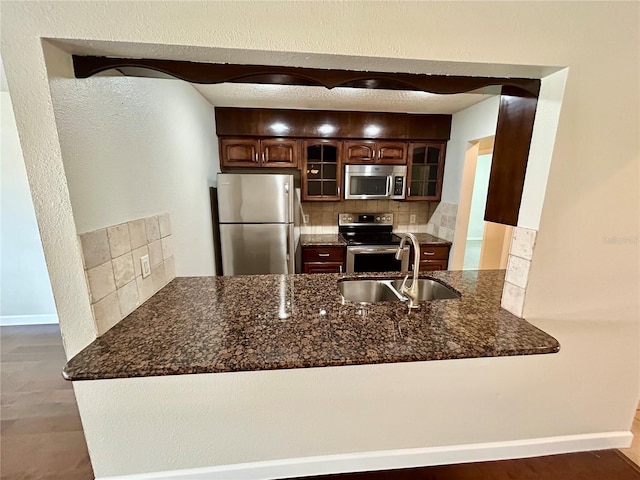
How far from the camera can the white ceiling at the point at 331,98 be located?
7.51 feet

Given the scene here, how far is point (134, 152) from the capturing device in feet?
4.29

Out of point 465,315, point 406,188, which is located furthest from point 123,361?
point 406,188

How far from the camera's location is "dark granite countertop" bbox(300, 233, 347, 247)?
3.02 meters

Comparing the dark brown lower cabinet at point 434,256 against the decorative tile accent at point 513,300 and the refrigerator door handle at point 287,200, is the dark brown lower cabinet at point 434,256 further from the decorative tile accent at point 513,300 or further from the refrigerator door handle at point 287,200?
the decorative tile accent at point 513,300

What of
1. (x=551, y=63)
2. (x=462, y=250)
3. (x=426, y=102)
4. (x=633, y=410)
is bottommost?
(x=633, y=410)

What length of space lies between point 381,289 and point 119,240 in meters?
1.48

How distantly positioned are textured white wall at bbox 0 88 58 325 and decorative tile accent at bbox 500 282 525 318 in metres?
3.74

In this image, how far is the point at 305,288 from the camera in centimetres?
160

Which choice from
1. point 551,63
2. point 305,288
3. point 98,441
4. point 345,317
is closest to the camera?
point 551,63

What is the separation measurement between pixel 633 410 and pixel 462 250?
178 cm

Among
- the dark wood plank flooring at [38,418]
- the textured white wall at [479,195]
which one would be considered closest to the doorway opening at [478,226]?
the textured white wall at [479,195]

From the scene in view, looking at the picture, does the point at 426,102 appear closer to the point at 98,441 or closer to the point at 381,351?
the point at 381,351

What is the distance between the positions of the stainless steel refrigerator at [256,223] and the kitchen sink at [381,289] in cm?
110

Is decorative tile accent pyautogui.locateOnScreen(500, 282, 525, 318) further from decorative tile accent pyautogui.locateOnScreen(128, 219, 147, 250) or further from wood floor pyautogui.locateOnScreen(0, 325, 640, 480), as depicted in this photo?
decorative tile accent pyautogui.locateOnScreen(128, 219, 147, 250)
